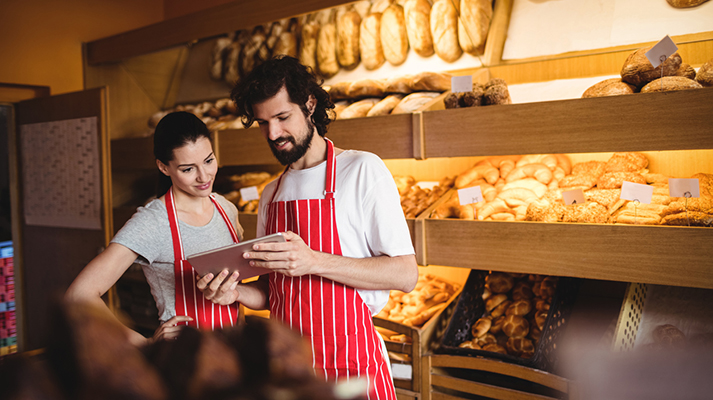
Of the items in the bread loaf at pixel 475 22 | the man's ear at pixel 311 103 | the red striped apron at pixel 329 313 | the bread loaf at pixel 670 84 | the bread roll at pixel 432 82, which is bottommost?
the red striped apron at pixel 329 313

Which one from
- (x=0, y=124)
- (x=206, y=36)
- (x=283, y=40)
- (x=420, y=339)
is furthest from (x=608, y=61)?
(x=0, y=124)

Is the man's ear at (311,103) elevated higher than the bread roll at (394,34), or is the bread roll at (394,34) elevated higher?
the bread roll at (394,34)

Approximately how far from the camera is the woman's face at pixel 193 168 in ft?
4.42

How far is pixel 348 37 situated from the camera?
2779 millimetres

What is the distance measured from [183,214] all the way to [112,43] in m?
2.62

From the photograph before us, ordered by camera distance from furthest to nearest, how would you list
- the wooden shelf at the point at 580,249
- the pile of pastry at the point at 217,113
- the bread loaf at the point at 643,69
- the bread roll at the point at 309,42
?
the pile of pastry at the point at 217,113 → the bread roll at the point at 309,42 → the bread loaf at the point at 643,69 → the wooden shelf at the point at 580,249

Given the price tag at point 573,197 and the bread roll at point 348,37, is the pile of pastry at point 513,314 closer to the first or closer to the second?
the price tag at point 573,197

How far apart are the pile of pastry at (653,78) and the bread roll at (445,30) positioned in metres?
0.85

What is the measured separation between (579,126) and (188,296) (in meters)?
1.54

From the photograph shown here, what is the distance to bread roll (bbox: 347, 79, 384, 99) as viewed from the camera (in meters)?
2.58

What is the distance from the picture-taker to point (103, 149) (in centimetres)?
300

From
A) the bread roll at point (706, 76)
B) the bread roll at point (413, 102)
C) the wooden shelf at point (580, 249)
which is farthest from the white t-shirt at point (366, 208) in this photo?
the bread roll at point (706, 76)

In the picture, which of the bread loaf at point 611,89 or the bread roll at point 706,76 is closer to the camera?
the bread roll at point 706,76

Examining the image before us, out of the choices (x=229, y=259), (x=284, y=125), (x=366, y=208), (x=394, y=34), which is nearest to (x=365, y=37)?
(x=394, y=34)
